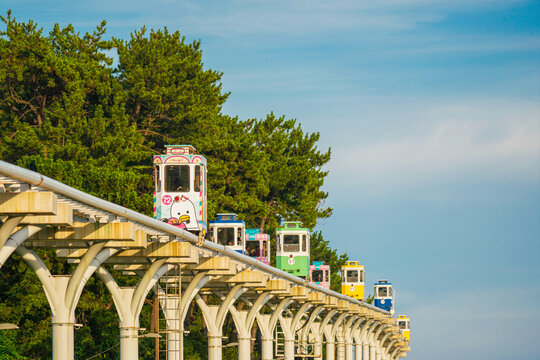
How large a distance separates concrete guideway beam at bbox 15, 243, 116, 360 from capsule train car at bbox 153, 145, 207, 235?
10832mm

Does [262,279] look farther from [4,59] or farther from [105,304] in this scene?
[4,59]

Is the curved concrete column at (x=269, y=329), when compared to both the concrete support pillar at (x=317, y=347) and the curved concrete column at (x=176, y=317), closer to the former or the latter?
the concrete support pillar at (x=317, y=347)

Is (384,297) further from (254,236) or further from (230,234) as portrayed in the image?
(230,234)

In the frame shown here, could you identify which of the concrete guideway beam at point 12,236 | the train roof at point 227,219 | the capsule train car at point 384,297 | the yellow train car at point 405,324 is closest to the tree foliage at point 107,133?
the train roof at point 227,219

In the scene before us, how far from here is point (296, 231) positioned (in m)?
55.1

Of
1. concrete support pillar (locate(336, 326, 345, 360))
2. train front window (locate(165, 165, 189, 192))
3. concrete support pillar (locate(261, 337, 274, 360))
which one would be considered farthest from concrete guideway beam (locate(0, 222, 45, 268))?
concrete support pillar (locate(336, 326, 345, 360))

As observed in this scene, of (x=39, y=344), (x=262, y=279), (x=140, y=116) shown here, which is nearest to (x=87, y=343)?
(x=39, y=344)

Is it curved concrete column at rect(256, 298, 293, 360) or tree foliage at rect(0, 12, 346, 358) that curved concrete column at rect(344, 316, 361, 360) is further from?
curved concrete column at rect(256, 298, 293, 360)

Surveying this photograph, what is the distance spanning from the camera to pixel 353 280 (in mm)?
76688

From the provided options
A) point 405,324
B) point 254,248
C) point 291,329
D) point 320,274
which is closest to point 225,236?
point 254,248

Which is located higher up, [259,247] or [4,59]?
[4,59]

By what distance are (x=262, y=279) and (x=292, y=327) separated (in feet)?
43.7

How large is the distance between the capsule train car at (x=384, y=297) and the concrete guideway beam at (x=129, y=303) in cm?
6319

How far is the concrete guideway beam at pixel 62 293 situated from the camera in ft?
72.0
